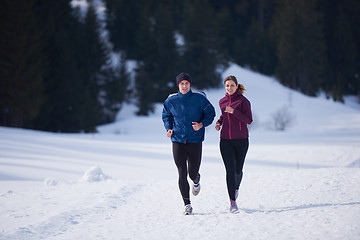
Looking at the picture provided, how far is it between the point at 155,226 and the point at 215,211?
95 cm

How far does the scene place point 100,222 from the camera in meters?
4.22

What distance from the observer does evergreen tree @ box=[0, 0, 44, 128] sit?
1995 cm

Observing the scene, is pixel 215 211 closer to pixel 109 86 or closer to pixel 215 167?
pixel 215 167

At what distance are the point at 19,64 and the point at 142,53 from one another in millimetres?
14343

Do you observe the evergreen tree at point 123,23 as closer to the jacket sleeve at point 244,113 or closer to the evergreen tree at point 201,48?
the evergreen tree at point 201,48

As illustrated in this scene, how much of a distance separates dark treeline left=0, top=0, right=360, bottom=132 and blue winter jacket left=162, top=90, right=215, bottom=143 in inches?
740

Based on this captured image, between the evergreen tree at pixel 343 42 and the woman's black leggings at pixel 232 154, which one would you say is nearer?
the woman's black leggings at pixel 232 154

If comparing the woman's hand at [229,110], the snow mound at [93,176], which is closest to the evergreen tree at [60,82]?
→ the snow mound at [93,176]

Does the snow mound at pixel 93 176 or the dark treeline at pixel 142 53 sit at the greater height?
the dark treeline at pixel 142 53

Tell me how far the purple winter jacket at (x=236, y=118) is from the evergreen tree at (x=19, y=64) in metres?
19.1

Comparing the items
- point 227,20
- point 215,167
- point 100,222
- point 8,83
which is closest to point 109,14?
point 227,20

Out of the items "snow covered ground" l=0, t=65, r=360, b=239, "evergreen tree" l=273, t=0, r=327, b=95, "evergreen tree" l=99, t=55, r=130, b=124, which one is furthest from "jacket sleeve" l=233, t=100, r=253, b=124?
"evergreen tree" l=273, t=0, r=327, b=95

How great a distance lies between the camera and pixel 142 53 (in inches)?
1298

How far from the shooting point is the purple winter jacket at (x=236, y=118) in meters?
4.29
